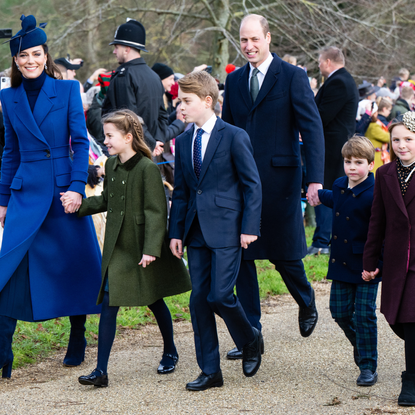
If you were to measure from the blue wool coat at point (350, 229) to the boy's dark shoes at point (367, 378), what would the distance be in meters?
0.53

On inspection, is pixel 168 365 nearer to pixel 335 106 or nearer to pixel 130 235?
pixel 130 235

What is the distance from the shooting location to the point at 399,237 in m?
3.62

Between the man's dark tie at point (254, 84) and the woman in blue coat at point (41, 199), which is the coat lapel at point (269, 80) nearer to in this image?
the man's dark tie at point (254, 84)

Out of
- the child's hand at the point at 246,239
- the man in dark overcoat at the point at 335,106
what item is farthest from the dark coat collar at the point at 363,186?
the man in dark overcoat at the point at 335,106

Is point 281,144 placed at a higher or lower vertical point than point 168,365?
higher

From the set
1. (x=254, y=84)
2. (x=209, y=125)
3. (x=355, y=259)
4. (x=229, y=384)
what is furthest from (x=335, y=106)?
(x=229, y=384)

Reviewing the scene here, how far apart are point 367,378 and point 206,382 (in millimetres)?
942

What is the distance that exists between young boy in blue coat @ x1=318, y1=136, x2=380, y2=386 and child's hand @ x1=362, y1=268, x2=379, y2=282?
117 mm

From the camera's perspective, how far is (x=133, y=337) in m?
5.20

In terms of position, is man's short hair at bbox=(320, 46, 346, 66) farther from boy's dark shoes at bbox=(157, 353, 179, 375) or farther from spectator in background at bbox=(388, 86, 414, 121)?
spectator in background at bbox=(388, 86, 414, 121)

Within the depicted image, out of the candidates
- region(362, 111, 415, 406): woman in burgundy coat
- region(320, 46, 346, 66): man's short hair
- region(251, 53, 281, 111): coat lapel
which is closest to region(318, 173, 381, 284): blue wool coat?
region(362, 111, 415, 406): woman in burgundy coat

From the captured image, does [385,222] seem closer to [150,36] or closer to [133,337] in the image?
[133,337]

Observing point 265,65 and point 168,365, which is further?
point 265,65

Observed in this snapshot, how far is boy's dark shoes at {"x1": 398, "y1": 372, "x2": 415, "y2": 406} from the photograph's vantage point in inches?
137
